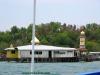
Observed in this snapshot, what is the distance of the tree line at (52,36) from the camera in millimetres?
110438

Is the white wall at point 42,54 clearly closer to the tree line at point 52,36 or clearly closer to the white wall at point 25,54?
the white wall at point 25,54

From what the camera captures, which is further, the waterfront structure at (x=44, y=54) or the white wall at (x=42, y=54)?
the white wall at (x=42, y=54)

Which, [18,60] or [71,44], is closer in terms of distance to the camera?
[18,60]

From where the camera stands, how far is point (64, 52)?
8419cm

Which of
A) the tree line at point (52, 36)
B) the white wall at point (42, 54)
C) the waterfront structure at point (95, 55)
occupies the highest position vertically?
the tree line at point (52, 36)

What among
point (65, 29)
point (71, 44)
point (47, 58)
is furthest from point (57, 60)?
point (65, 29)

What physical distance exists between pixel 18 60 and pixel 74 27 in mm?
46210

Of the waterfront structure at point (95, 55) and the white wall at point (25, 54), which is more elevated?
the white wall at point (25, 54)

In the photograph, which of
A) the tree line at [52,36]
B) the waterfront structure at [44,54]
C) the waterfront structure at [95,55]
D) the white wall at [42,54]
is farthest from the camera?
the tree line at [52,36]

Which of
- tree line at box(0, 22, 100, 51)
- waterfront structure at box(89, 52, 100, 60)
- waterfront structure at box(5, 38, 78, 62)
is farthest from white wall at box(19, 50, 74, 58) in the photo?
tree line at box(0, 22, 100, 51)

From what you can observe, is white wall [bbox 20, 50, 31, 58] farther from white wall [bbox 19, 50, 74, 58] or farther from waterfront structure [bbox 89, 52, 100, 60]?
waterfront structure [bbox 89, 52, 100, 60]

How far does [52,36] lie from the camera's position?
112 m

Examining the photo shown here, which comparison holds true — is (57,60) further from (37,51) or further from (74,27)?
(74,27)

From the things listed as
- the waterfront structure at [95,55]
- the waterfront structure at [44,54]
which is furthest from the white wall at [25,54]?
the waterfront structure at [95,55]
